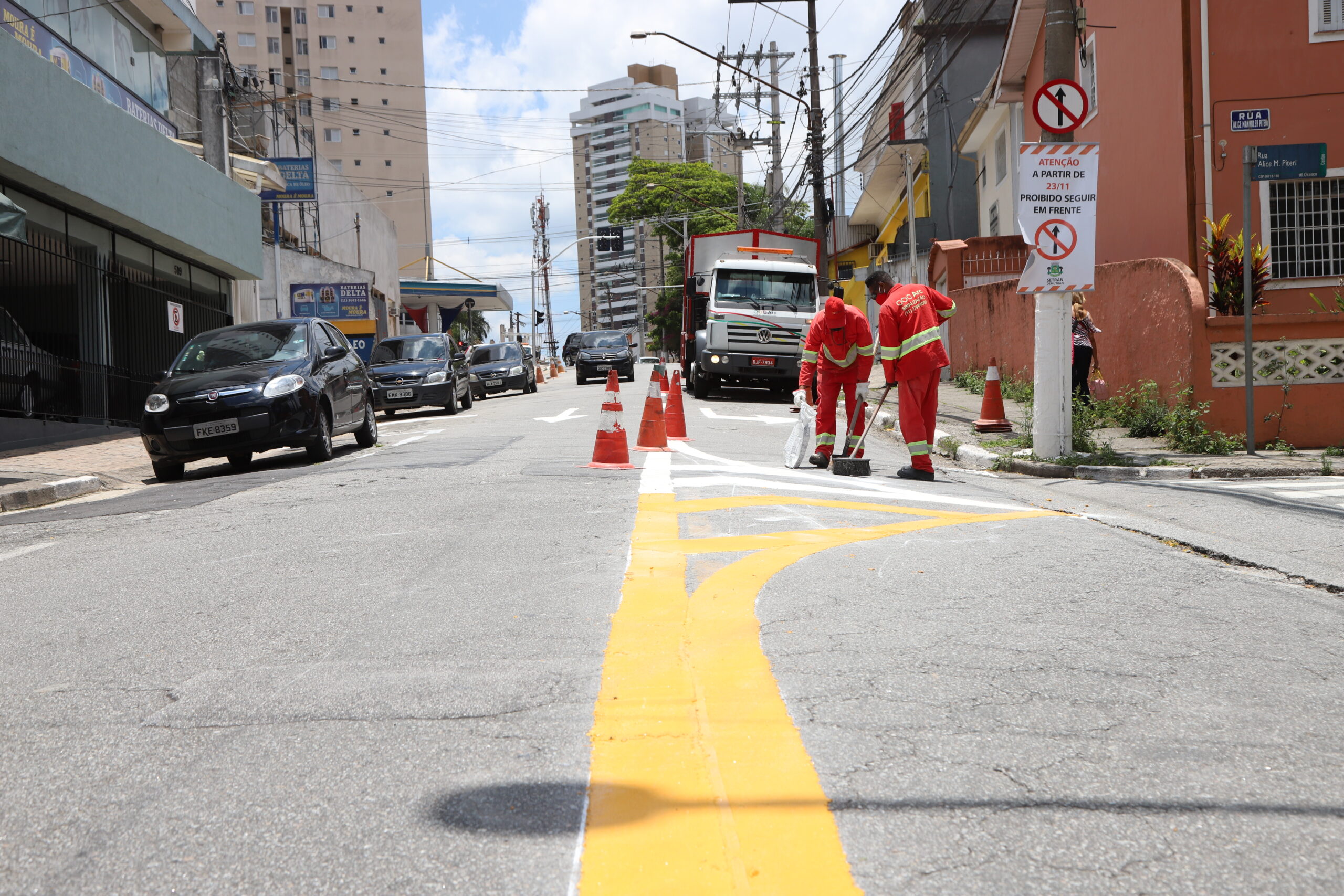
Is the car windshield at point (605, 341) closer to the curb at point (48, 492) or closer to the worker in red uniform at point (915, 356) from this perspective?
the curb at point (48, 492)

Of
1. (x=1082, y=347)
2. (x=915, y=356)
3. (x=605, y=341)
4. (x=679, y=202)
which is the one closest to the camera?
(x=915, y=356)

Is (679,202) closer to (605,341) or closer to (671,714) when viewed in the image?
(605,341)

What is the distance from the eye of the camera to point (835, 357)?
35.5 ft

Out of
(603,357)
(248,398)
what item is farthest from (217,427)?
(603,357)

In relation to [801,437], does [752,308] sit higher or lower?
higher

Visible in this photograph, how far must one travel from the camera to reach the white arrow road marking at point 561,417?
18125 millimetres

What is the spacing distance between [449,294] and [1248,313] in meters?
56.2

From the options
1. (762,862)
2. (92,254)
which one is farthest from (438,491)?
(92,254)

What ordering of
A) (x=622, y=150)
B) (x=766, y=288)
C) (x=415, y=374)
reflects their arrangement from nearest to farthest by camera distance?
(x=415, y=374) → (x=766, y=288) → (x=622, y=150)

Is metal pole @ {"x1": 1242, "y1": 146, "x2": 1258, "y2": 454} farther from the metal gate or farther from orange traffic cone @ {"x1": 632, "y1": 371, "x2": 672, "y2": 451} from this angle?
the metal gate

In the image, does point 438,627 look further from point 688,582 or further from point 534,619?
point 688,582

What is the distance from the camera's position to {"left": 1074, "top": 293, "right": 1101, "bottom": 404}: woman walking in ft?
46.0

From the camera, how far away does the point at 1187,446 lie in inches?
452

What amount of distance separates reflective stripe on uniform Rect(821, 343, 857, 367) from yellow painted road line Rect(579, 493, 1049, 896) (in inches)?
234
